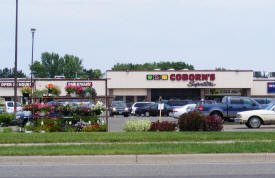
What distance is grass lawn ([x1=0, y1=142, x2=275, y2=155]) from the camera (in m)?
13.5

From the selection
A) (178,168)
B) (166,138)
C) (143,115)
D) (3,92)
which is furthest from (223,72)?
(178,168)

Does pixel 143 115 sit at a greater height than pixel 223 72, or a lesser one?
lesser

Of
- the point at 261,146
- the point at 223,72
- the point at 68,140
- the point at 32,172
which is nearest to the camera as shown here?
the point at 32,172

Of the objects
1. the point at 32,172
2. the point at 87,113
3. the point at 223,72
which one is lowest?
the point at 32,172

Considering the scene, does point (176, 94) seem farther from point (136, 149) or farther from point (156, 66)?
point (156, 66)

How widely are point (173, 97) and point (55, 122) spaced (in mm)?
48790

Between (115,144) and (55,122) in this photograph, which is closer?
(115,144)

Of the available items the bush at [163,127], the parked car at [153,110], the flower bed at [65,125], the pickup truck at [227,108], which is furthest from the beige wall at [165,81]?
the bush at [163,127]

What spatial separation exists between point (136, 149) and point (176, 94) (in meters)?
55.4

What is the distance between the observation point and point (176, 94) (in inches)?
2721

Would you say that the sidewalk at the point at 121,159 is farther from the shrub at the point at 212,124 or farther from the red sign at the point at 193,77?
the red sign at the point at 193,77

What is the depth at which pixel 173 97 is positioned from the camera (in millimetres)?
69250

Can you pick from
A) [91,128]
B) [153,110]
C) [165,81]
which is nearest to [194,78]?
[165,81]

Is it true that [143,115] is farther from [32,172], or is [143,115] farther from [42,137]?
[32,172]
